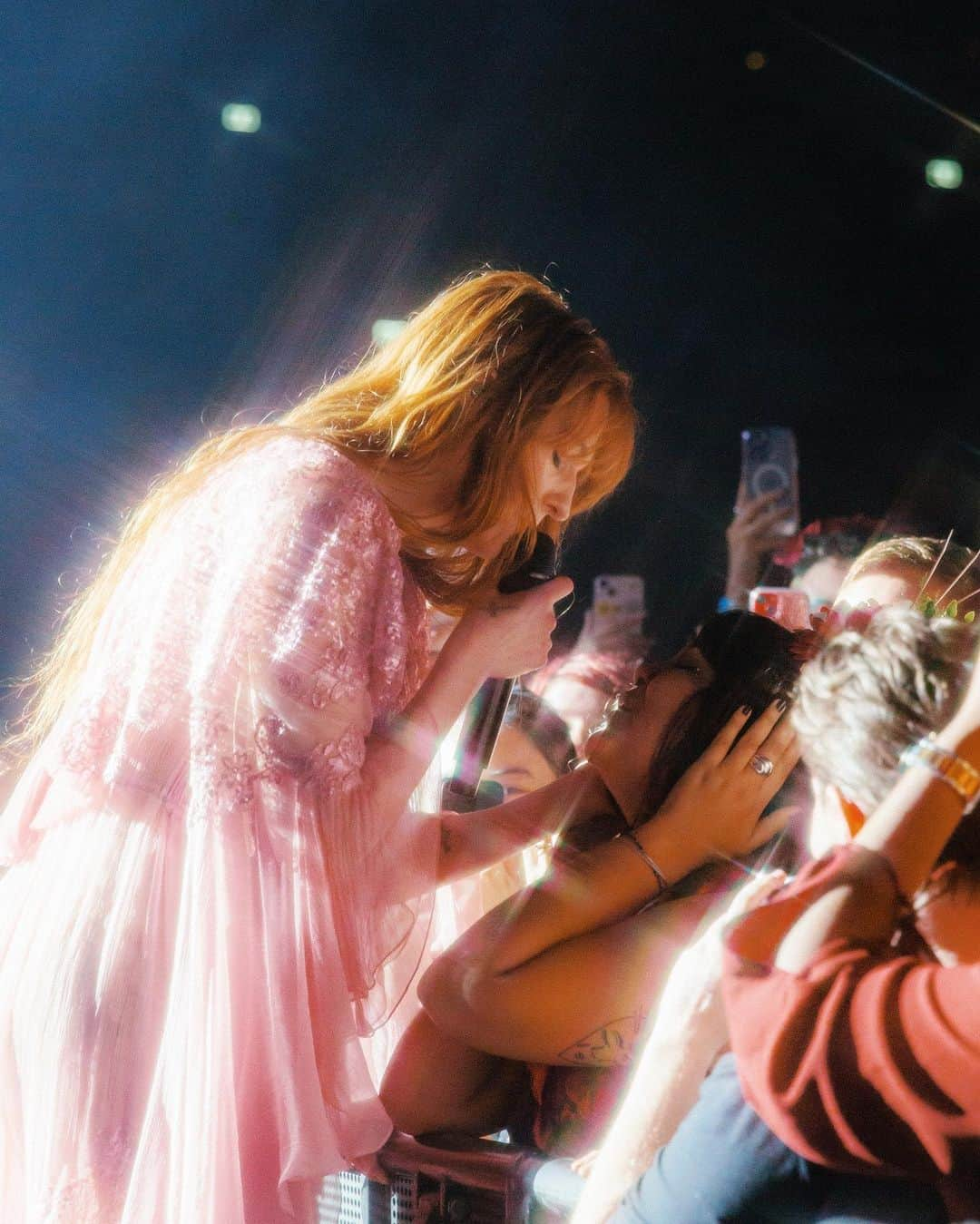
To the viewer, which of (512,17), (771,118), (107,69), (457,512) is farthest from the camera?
(771,118)

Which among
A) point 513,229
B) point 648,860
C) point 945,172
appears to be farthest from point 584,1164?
point 945,172

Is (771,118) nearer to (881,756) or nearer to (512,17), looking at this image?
(512,17)

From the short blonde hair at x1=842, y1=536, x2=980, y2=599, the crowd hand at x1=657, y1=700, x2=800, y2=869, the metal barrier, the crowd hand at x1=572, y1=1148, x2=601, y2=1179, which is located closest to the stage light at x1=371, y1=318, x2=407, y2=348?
the short blonde hair at x1=842, y1=536, x2=980, y2=599

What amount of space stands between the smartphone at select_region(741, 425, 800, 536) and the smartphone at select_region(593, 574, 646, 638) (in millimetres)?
649

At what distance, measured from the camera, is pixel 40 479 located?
10.3 feet

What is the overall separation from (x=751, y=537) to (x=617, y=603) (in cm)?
68

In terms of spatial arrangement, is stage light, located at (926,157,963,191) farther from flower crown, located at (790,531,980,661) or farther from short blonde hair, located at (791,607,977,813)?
short blonde hair, located at (791,607,977,813)

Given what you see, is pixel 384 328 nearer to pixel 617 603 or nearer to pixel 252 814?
→ pixel 617 603

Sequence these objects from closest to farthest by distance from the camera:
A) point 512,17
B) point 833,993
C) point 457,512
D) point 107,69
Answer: point 833,993 < point 457,512 < point 107,69 < point 512,17

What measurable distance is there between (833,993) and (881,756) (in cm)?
19

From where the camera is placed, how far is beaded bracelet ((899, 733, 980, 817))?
676 mm

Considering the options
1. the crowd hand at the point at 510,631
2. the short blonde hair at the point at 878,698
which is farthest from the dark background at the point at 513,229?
the short blonde hair at the point at 878,698

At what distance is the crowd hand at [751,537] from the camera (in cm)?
293

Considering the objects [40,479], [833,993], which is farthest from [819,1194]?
[40,479]
